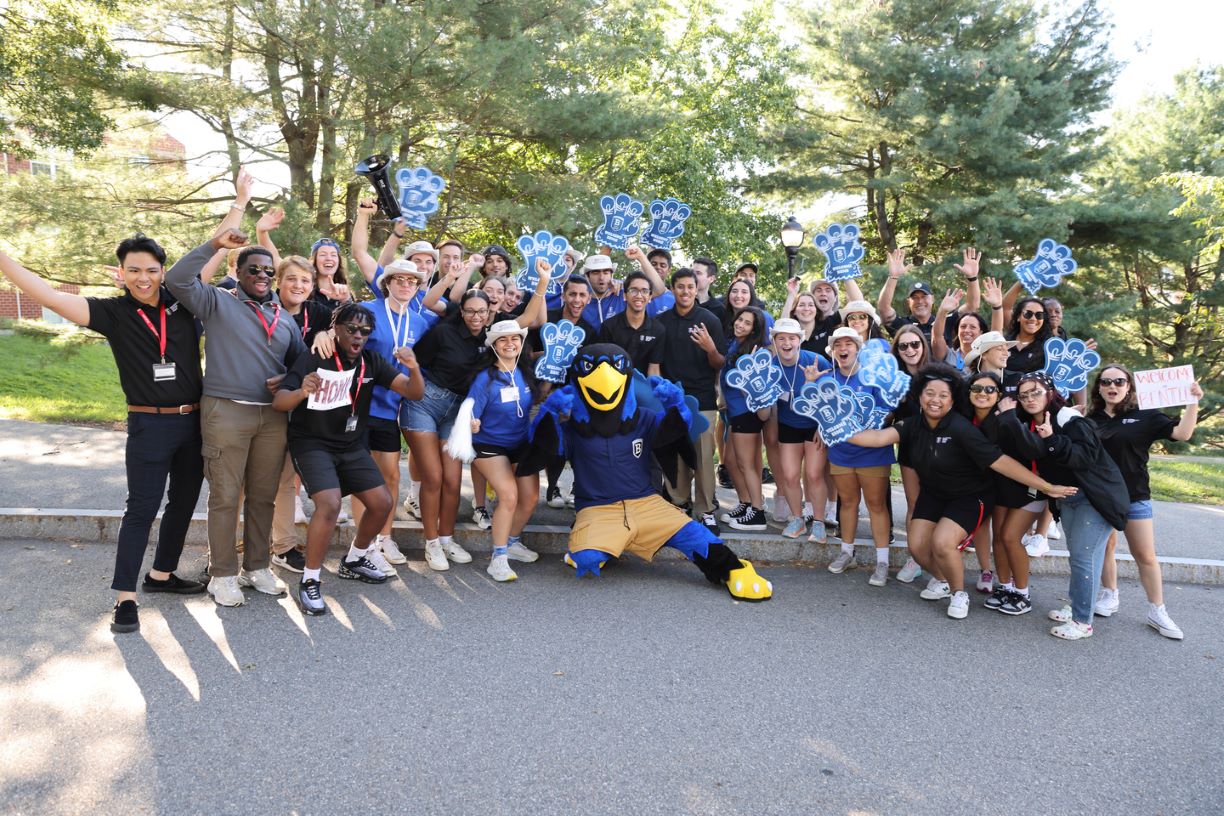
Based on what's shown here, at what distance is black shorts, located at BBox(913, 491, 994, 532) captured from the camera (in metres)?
5.50

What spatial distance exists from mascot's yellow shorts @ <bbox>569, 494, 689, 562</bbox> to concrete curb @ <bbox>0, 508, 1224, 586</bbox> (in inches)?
27.2

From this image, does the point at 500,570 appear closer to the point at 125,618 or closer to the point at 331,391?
the point at 331,391

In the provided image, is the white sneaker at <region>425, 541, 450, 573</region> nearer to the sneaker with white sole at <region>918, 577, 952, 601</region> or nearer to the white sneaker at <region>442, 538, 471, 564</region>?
the white sneaker at <region>442, 538, 471, 564</region>

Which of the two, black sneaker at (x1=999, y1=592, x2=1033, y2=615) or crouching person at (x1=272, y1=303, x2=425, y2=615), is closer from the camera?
crouching person at (x1=272, y1=303, x2=425, y2=615)

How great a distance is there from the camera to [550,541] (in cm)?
671

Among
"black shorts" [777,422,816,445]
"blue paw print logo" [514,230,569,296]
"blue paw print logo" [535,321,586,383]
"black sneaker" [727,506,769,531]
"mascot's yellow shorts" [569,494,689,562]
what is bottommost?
"black sneaker" [727,506,769,531]

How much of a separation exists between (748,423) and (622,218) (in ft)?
8.27

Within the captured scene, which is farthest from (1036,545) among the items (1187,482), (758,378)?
(1187,482)

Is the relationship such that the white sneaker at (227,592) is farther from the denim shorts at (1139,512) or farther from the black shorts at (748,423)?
the denim shorts at (1139,512)

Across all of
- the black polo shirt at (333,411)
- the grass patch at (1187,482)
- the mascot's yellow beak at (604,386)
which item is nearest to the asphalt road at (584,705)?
the black polo shirt at (333,411)

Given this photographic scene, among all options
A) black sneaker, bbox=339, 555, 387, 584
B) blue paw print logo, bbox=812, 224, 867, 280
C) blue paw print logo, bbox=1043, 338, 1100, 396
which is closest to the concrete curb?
black sneaker, bbox=339, 555, 387, 584

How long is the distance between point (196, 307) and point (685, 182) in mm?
17325

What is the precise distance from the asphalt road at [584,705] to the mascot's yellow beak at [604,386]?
133 cm

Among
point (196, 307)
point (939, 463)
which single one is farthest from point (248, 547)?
point (939, 463)
